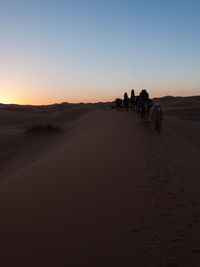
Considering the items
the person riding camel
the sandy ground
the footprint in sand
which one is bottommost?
the footprint in sand

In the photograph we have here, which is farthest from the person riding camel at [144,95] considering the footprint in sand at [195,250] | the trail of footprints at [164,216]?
the footprint in sand at [195,250]

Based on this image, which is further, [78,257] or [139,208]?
[139,208]

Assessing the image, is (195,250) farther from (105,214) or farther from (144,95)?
(144,95)

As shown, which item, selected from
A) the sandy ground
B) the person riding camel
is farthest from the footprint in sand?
the person riding camel

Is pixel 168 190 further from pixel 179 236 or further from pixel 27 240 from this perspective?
pixel 27 240

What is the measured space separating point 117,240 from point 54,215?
3.90 feet

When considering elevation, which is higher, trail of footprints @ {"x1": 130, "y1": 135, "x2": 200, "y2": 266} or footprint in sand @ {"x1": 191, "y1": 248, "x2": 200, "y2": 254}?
trail of footprints @ {"x1": 130, "y1": 135, "x2": 200, "y2": 266}

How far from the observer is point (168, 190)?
15.4 ft

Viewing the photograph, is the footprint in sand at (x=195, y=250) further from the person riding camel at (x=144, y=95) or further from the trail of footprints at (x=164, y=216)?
the person riding camel at (x=144, y=95)

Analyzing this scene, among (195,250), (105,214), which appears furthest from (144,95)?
(195,250)

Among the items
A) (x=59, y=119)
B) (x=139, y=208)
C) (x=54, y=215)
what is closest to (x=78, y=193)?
(x=54, y=215)

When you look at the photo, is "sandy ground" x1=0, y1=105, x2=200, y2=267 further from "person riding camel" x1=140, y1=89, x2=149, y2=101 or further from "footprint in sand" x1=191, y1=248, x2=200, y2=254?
"person riding camel" x1=140, y1=89, x2=149, y2=101

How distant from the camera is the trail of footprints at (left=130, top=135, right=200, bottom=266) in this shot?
294cm

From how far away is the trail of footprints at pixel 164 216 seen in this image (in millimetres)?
2938
